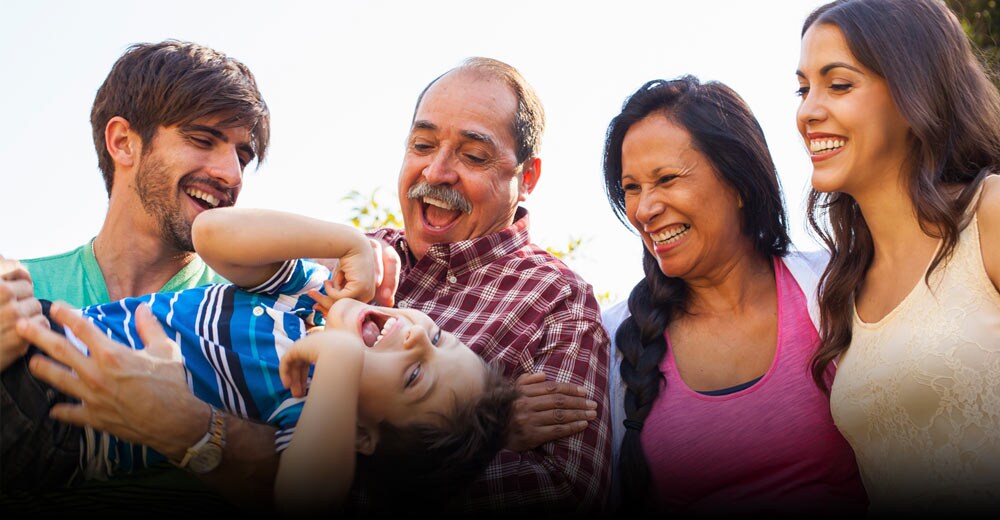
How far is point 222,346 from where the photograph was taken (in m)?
2.41

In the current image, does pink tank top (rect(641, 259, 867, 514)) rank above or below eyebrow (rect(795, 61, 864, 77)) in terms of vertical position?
below

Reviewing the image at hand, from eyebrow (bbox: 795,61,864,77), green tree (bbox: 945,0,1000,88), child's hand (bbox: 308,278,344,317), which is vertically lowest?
child's hand (bbox: 308,278,344,317)

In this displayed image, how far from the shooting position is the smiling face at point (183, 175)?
3.39 m

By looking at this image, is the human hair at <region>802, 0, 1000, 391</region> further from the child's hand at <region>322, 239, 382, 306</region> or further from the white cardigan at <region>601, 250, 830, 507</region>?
the child's hand at <region>322, 239, 382, 306</region>

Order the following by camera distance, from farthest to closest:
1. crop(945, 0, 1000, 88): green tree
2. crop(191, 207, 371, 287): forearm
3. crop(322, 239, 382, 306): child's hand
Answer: crop(945, 0, 1000, 88): green tree, crop(322, 239, 382, 306): child's hand, crop(191, 207, 371, 287): forearm

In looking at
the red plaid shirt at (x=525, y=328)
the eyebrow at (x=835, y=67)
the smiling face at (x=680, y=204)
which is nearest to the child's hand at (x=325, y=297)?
the red plaid shirt at (x=525, y=328)

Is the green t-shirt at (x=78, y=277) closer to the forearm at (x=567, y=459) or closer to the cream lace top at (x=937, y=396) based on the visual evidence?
the forearm at (x=567, y=459)

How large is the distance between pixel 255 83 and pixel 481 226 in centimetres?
107

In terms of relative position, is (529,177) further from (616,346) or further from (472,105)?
(616,346)

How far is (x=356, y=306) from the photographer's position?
245 centimetres

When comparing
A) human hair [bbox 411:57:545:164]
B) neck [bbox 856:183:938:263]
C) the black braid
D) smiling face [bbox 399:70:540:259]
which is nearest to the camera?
neck [bbox 856:183:938:263]

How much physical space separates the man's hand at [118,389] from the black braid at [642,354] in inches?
57.4

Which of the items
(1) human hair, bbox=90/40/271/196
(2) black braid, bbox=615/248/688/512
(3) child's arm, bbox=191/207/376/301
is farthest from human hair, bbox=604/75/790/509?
(1) human hair, bbox=90/40/271/196

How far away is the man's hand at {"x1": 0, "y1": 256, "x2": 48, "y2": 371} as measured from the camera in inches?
87.4
